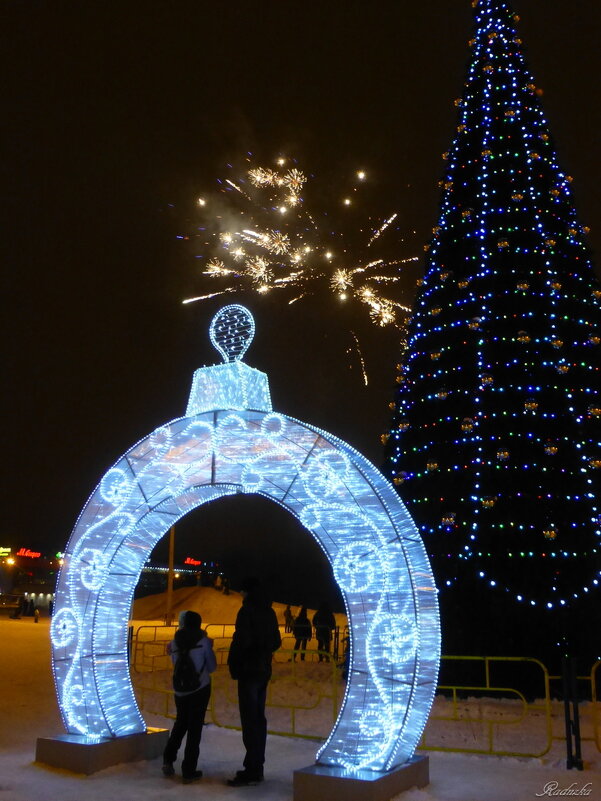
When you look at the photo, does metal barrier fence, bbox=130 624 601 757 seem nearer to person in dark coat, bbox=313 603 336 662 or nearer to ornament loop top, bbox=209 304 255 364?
person in dark coat, bbox=313 603 336 662

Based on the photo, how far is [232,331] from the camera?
718 cm

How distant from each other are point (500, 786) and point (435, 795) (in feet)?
2.34

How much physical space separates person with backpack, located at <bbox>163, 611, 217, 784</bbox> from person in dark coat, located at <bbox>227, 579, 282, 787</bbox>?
0.32 meters

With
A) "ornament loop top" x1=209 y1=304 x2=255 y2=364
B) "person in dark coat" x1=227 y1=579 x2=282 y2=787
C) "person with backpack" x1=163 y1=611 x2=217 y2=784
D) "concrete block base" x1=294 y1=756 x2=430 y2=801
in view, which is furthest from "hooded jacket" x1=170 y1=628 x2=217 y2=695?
"ornament loop top" x1=209 y1=304 x2=255 y2=364

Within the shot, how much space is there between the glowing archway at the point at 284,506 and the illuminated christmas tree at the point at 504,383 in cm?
530

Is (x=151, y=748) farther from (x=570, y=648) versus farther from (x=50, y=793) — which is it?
(x=570, y=648)

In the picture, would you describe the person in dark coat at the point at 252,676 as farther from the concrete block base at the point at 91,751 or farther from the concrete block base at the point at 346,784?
the concrete block base at the point at 91,751

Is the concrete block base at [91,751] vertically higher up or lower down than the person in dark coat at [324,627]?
lower down

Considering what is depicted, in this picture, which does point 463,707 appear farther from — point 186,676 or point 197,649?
point 186,676

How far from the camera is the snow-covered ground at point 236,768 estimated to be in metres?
5.97

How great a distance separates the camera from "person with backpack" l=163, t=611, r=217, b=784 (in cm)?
642

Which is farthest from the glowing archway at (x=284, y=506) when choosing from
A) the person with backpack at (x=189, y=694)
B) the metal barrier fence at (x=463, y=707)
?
the metal barrier fence at (x=463, y=707)

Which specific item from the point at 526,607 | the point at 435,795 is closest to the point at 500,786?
the point at 435,795

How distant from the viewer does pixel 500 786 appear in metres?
6.32
